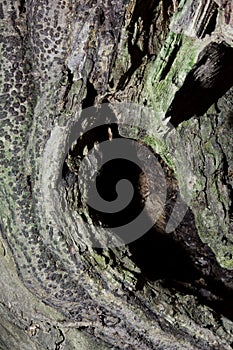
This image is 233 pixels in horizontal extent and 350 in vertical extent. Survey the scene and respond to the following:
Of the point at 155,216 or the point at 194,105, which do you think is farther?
the point at 155,216

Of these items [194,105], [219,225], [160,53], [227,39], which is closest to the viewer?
[227,39]

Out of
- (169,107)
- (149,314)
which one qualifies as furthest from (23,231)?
(169,107)

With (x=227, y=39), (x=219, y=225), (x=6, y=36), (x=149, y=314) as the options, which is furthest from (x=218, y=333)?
(x=6, y=36)

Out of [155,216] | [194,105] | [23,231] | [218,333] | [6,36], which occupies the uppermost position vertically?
[194,105]

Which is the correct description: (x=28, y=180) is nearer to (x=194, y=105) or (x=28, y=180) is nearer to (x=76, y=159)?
(x=76, y=159)

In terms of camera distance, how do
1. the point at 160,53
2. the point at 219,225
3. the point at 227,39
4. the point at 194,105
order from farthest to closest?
the point at 219,225 → the point at 194,105 → the point at 160,53 → the point at 227,39

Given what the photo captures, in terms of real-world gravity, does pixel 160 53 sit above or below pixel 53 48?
above
